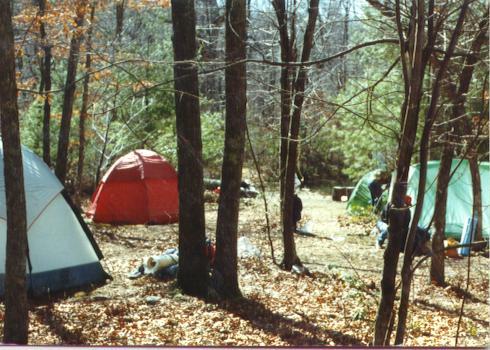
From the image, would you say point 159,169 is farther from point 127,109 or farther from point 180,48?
point 180,48

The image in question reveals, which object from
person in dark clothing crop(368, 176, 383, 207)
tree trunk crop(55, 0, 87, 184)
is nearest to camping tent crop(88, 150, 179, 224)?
tree trunk crop(55, 0, 87, 184)

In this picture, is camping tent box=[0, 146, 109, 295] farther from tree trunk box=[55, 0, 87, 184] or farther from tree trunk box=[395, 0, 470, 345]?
tree trunk box=[395, 0, 470, 345]

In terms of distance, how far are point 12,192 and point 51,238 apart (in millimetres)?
3185

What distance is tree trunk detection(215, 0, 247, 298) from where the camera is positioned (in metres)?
6.60

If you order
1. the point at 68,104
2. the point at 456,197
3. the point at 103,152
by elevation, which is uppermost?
the point at 68,104

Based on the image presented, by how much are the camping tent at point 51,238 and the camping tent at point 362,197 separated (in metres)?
8.21

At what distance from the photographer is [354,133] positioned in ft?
54.6

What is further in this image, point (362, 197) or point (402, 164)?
point (362, 197)

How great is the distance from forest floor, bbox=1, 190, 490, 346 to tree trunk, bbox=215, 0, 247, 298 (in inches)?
17.5

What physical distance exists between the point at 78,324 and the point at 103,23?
10.1 m

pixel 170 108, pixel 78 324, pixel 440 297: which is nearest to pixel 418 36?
pixel 78 324

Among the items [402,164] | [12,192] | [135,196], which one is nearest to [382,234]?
[135,196]

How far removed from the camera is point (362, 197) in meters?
15.0

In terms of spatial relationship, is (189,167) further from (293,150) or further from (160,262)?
(293,150)
